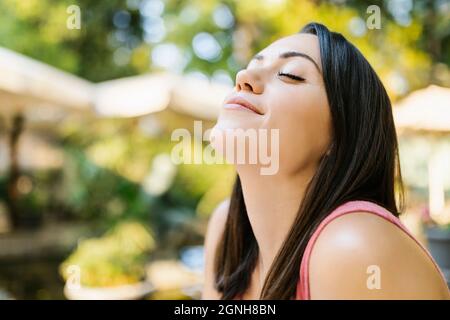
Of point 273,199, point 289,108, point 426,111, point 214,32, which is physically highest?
point 214,32

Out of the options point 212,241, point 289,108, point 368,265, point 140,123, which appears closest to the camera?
point 368,265

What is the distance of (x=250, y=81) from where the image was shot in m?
0.73

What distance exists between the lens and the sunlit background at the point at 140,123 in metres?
3.93

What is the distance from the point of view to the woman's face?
0.70 m

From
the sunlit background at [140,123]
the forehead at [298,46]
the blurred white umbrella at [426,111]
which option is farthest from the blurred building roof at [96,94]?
the forehead at [298,46]

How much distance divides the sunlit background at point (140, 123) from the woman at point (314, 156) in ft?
7.60

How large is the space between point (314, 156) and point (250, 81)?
0.48 feet

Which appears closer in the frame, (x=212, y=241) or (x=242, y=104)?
(x=242, y=104)

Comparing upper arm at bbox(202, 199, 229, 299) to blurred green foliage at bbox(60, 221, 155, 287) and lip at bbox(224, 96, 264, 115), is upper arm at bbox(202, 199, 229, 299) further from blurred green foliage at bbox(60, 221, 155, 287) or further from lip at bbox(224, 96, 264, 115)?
blurred green foliage at bbox(60, 221, 155, 287)

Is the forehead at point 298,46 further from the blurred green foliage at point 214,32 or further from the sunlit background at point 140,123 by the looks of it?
the blurred green foliage at point 214,32

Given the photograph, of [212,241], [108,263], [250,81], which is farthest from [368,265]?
[108,263]

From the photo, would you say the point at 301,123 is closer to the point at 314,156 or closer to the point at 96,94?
the point at 314,156

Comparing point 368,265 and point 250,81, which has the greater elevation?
point 250,81
